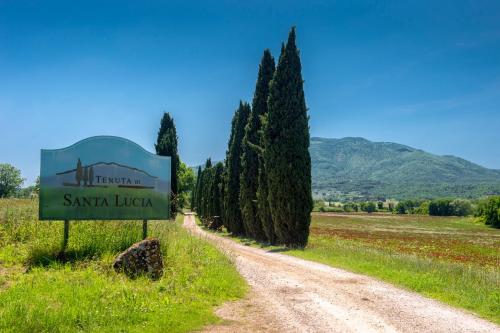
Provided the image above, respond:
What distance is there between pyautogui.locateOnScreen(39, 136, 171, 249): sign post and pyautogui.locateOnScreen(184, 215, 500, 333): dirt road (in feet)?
12.9

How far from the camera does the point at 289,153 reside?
832 inches

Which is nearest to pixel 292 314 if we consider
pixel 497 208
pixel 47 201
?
pixel 47 201

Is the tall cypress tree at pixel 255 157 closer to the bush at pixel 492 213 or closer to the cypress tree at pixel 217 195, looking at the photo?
the cypress tree at pixel 217 195

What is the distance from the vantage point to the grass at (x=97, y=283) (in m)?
6.37

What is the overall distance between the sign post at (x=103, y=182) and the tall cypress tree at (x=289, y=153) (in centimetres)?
991

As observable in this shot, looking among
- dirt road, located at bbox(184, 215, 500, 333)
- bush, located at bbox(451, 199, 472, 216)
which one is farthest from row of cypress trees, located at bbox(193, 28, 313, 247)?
bush, located at bbox(451, 199, 472, 216)

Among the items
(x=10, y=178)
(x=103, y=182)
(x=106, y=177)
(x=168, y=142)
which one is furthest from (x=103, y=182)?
(x=10, y=178)

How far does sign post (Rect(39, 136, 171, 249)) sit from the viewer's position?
422 inches

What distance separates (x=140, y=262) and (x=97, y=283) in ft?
4.24

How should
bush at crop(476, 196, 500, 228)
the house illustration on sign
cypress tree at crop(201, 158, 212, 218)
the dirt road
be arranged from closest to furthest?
the dirt road, the house illustration on sign, cypress tree at crop(201, 158, 212, 218), bush at crop(476, 196, 500, 228)

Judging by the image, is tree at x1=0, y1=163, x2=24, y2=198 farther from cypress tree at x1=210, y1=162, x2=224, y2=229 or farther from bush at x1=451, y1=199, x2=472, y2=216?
bush at x1=451, y1=199, x2=472, y2=216

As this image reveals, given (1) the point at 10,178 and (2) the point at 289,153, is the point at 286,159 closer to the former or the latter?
(2) the point at 289,153

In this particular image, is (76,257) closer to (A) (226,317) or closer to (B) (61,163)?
(B) (61,163)

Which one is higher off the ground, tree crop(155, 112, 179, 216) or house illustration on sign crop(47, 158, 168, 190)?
tree crop(155, 112, 179, 216)
